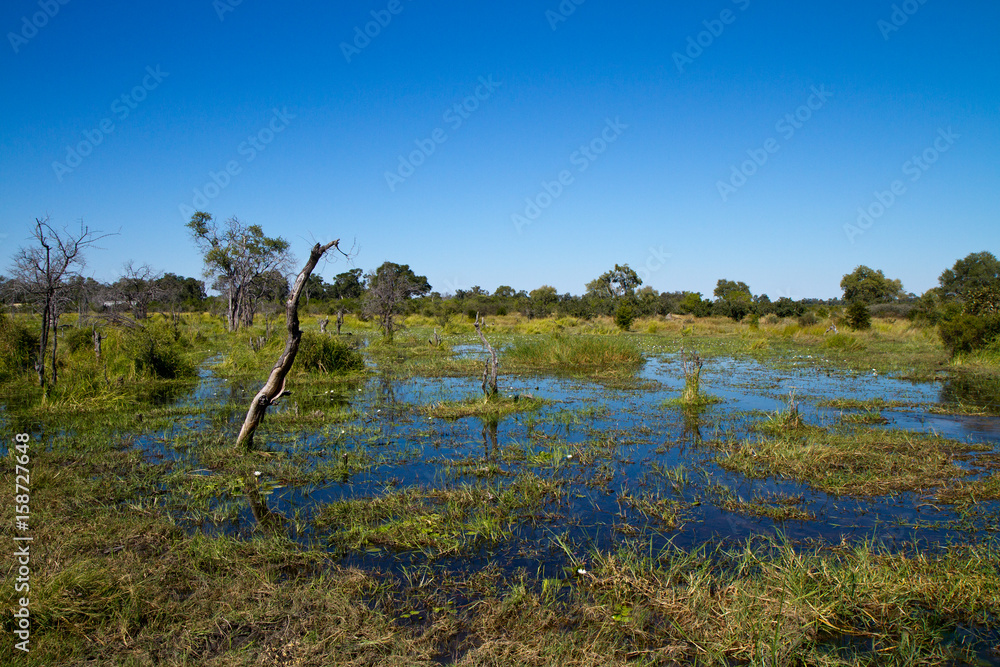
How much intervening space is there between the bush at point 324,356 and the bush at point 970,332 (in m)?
20.1

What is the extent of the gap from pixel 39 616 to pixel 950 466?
961cm

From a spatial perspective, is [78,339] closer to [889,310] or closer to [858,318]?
[858,318]

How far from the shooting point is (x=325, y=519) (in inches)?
229

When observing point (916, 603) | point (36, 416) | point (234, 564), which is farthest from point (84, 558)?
point (36, 416)

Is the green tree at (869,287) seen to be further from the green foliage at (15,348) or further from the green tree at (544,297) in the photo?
the green foliage at (15,348)

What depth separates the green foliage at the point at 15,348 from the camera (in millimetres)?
13977

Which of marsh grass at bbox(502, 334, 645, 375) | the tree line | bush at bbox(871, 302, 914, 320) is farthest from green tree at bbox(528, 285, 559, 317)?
marsh grass at bbox(502, 334, 645, 375)

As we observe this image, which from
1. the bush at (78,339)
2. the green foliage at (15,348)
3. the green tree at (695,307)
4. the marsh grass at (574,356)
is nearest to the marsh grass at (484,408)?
the marsh grass at (574,356)

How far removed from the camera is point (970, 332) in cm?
1938

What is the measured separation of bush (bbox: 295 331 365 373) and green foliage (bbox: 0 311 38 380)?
255 inches

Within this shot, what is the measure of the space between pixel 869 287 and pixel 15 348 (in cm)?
8670

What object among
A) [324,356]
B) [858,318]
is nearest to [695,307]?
[858,318]

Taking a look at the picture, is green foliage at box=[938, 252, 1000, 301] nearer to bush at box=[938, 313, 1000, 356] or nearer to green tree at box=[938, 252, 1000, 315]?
green tree at box=[938, 252, 1000, 315]

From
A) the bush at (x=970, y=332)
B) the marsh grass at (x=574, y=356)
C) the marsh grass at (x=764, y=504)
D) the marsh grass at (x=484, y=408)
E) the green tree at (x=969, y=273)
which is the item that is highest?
the green tree at (x=969, y=273)
